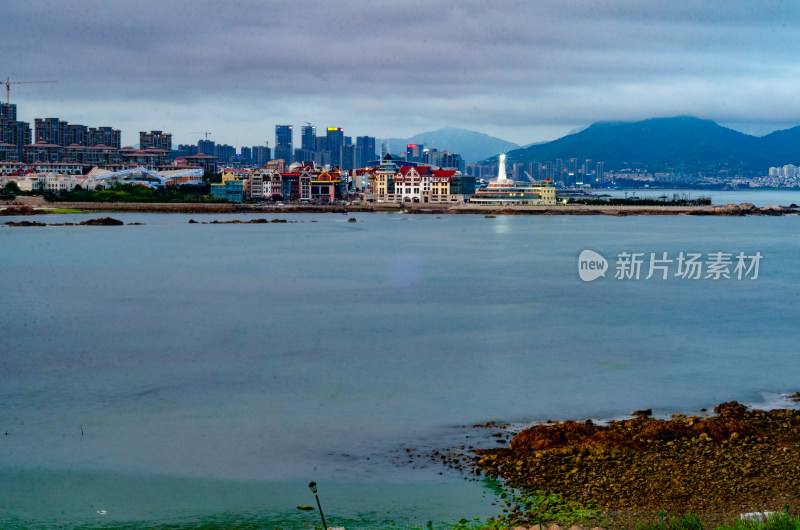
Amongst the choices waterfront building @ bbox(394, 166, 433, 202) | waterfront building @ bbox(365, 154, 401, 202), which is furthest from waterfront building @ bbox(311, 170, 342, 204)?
waterfront building @ bbox(394, 166, 433, 202)

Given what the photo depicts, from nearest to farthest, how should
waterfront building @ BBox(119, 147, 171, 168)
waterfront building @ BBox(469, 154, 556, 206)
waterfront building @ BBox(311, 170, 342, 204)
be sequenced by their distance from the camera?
waterfront building @ BBox(469, 154, 556, 206) < waterfront building @ BBox(311, 170, 342, 204) < waterfront building @ BBox(119, 147, 171, 168)

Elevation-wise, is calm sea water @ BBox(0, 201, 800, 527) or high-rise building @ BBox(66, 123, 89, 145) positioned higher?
high-rise building @ BBox(66, 123, 89, 145)

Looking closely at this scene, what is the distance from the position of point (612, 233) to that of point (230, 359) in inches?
1123

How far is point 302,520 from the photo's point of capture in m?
4.86

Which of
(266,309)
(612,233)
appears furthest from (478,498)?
(612,233)

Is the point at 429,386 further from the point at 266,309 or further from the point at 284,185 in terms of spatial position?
the point at 284,185

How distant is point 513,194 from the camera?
204 feet

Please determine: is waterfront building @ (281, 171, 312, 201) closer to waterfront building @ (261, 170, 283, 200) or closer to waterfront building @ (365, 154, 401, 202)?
waterfront building @ (261, 170, 283, 200)

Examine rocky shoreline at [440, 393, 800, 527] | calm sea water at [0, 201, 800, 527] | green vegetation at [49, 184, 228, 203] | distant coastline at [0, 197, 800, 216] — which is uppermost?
green vegetation at [49, 184, 228, 203]

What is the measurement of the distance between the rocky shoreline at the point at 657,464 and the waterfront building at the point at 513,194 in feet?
181

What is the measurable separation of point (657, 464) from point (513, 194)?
189 feet

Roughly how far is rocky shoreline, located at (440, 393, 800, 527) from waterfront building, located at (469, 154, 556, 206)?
181ft

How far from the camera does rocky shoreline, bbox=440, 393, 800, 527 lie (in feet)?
15.5

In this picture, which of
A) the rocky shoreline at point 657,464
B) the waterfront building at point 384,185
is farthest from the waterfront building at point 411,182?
the rocky shoreline at point 657,464
